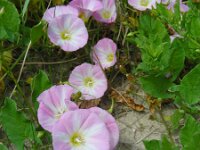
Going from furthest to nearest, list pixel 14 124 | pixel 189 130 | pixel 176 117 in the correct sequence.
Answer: pixel 176 117 → pixel 14 124 → pixel 189 130

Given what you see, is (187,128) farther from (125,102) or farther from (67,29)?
(67,29)

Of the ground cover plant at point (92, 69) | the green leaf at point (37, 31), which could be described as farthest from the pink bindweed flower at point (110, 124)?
the green leaf at point (37, 31)

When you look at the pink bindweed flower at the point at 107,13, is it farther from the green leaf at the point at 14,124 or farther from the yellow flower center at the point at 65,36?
the green leaf at the point at 14,124

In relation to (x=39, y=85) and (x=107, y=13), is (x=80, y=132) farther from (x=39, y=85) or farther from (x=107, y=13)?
(x=107, y=13)

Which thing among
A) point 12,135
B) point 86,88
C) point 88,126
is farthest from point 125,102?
point 12,135

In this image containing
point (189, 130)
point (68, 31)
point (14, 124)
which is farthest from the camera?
point (68, 31)

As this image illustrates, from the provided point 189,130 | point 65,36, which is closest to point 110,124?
point 189,130
